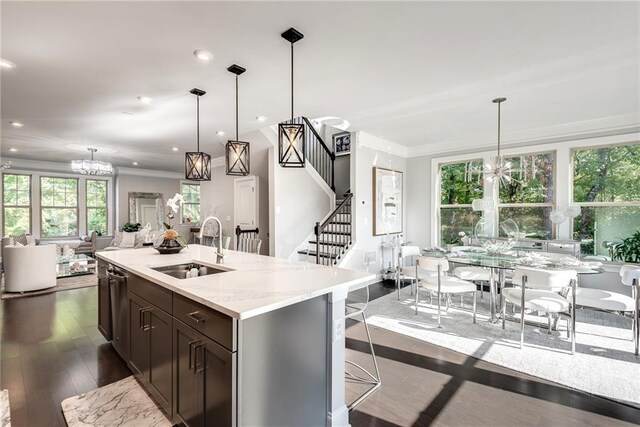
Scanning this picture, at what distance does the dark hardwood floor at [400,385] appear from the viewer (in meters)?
2.04

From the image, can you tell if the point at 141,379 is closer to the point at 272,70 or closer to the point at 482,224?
the point at 272,70

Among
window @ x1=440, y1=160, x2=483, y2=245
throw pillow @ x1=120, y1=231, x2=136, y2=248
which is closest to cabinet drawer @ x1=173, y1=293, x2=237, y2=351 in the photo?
window @ x1=440, y1=160, x2=483, y2=245

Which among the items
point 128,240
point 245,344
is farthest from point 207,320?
point 128,240

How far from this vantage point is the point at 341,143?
726 cm

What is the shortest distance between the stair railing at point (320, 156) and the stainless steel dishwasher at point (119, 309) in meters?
4.41

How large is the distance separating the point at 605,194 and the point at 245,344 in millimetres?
5787

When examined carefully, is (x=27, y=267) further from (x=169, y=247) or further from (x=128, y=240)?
(x=169, y=247)

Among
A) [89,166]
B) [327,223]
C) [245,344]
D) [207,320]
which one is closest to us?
[245,344]

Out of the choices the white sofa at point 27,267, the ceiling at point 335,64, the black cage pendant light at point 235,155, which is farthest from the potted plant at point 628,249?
the white sofa at point 27,267

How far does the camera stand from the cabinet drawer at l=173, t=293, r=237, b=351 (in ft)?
4.53

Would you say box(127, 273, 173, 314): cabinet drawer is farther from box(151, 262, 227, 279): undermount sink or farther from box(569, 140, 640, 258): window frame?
box(569, 140, 640, 258): window frame

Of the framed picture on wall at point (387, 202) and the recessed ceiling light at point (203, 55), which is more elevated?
the recessed ceiling light at point (203, 55)

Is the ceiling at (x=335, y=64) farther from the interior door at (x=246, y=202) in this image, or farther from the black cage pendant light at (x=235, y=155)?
the interior door at (x=246, y=202)

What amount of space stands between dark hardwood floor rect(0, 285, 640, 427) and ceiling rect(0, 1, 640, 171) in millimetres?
2837
